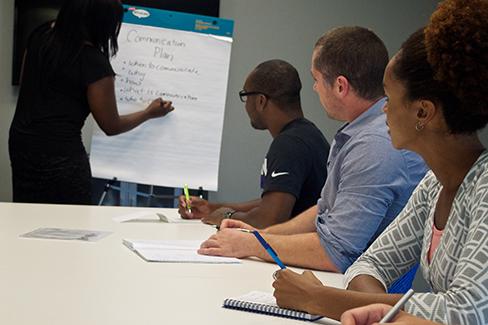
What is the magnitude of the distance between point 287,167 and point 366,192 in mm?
819

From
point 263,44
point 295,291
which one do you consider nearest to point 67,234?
point 295,291

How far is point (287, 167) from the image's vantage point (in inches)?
109

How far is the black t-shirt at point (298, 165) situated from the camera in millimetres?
2779

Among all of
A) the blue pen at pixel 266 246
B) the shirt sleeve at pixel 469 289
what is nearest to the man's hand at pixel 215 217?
the blue pen at pixel 266 246

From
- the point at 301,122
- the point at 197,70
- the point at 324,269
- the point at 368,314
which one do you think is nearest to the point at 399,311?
the point at 368,314

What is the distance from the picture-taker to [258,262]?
209 cm

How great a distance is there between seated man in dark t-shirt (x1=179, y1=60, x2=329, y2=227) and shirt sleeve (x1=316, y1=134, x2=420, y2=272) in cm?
73

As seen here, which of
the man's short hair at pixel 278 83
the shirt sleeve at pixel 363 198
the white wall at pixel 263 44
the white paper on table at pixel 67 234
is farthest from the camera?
the white wall at pixel 263 44

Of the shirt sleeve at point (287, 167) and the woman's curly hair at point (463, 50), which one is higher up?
the woman's curly hair at point (463, 50)

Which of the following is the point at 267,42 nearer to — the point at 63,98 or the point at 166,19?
the point at 166,19

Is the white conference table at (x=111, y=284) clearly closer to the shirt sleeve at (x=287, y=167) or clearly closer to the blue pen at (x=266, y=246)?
the blue pen at (x=266, y=246)

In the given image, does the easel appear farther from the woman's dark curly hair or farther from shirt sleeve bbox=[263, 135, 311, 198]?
the woman's dark curly hair

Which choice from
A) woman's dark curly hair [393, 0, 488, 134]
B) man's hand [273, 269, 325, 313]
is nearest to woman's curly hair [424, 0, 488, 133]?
woman's dark curly hair [393, 0, 488, 134]

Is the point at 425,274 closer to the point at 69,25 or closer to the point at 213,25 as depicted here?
the point at 69,25
